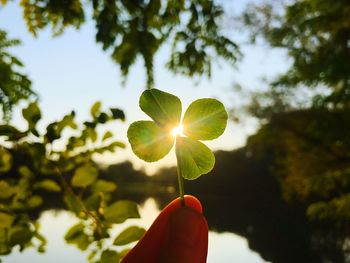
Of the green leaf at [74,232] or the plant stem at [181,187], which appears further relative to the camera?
the green leaf at [74,232]

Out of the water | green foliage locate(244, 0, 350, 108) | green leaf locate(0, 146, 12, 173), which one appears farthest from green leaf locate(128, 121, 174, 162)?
the water

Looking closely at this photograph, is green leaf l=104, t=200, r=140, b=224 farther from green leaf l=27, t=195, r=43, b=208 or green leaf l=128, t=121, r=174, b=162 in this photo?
green leaf l=128, t=121, r=174, b=162

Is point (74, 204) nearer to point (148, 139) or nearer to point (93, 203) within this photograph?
point (93, 203)

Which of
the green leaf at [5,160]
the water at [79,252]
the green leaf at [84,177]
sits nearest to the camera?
the green leaf at [84,177]

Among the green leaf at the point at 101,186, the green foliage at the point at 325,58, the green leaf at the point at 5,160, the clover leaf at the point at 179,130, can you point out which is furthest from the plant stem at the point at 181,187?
the green foliage at the point at 325,58

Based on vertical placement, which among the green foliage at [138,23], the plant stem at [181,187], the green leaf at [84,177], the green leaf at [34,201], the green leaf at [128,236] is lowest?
the plant stem at [181,187]

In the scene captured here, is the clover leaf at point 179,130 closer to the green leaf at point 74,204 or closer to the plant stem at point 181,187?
the plant stem at point 181,187

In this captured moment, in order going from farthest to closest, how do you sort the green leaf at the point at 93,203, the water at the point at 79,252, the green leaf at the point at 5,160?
the water at the point at 79,252, the green leaf at the point at 5,160, the green leaf at the point at 93,203
